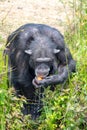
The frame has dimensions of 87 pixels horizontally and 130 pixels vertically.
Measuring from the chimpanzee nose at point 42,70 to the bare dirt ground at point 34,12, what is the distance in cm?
229

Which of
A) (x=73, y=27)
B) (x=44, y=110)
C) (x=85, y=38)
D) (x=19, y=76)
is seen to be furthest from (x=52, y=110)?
(x=73, y=27)

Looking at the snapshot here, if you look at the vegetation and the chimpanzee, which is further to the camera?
the chimpanzee

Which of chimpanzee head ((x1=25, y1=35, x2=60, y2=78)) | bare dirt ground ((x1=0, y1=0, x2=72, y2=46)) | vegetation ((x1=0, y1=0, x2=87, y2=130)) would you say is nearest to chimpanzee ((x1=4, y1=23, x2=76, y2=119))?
chimpanzee head ((x1=25, y1=35, x2=60, y2=78))

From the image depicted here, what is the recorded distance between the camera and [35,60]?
5.75 metres

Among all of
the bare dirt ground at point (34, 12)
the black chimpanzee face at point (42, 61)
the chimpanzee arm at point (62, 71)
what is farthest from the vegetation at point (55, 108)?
the bare dirt ground at point (34, 12)

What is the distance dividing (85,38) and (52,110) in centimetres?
141

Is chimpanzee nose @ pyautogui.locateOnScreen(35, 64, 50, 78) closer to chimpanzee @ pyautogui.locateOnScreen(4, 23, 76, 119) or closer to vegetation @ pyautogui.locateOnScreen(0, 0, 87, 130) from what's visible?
chimpanzee @ pyautogui.locateOnScreen(4, 23, 76, 119)

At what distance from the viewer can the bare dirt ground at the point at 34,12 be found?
27.3ft

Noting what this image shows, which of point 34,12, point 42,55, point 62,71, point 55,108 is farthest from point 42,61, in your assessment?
point 34,12

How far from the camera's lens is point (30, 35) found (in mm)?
5977

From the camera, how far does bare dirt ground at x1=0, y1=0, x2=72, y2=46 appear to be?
27.3 feet

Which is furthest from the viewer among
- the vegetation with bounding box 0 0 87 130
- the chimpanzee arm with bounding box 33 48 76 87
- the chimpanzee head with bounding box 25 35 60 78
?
the chimpanzee head with bounding box 25 35 60 78

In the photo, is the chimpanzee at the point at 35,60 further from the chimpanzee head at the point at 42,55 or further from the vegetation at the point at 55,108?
the vegetation at the point at 55,108

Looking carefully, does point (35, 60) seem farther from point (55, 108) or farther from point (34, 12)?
point (34, 12)
